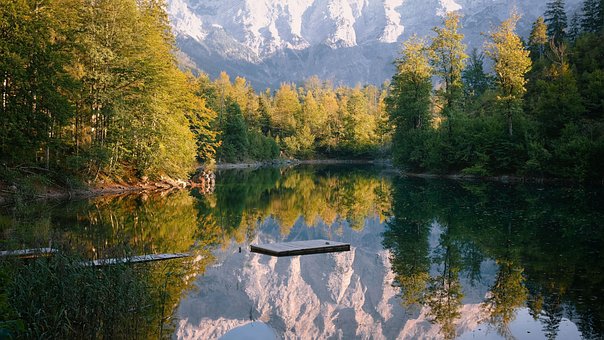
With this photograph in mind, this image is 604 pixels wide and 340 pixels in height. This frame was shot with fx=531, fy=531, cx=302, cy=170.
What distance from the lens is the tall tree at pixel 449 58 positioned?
165 ft

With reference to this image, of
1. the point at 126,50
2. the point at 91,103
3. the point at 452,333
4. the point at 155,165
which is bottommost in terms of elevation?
the point at 452,333

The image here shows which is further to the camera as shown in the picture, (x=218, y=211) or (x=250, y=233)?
(x=218, y=211)

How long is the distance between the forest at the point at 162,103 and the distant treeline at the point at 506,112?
126mm

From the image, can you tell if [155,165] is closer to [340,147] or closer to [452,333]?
[452,333]

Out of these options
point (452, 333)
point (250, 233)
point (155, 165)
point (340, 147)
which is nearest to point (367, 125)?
point (340, 147)

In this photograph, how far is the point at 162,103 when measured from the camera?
1396 inches

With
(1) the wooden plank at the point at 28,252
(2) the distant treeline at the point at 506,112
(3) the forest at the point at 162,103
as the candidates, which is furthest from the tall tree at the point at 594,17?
(1) the wooden plank at the point at 28,252

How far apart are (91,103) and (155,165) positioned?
6.14 metres

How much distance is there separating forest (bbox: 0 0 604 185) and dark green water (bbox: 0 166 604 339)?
17.3ft

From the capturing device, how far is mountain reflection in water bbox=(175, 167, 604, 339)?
33.2 ft

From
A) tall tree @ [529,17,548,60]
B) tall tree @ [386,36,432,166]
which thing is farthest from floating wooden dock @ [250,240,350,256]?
tall tree @ [529,17,548,60]

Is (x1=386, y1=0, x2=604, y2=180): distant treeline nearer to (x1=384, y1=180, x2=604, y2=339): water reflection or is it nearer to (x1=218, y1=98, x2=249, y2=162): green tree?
(x1=384, y1=180, x2=604, y2=339): water reflection

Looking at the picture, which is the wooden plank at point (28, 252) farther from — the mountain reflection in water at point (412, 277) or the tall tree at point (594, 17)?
the tall tree at point (594, 17)

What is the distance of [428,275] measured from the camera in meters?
13.7
